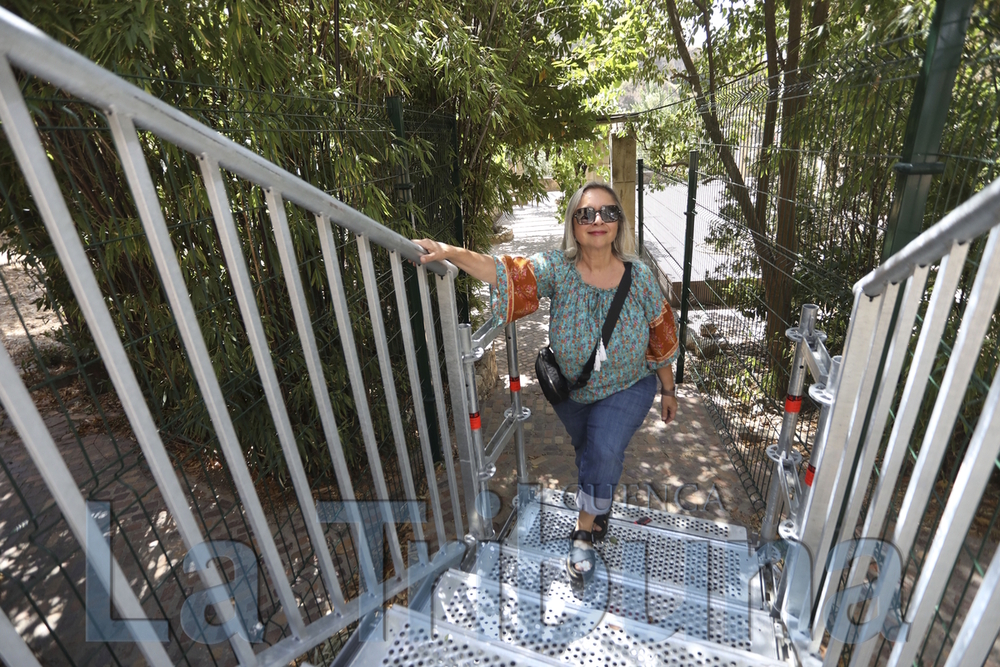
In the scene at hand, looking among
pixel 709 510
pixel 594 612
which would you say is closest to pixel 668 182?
pixel 709 510

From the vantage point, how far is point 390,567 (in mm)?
2682

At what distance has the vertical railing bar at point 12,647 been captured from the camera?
2.56 ft

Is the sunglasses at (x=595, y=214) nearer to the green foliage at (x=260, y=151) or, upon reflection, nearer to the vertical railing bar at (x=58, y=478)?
the green foliage at (x=260, y=151)

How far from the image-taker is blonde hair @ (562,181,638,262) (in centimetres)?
217

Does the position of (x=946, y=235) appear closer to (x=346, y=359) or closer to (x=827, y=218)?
(x=346, y=359)

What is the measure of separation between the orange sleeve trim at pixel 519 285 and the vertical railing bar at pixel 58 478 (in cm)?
144

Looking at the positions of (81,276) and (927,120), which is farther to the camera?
(927,120)

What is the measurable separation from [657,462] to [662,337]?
1.41 m

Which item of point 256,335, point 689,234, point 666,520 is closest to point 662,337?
point 666,520

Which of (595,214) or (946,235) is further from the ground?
(946,235)

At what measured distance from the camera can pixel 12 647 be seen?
796mm

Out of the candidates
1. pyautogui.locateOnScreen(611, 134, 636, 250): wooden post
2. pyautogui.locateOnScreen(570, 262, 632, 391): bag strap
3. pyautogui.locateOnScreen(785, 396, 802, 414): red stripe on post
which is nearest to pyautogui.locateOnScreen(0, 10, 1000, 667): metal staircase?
pyautogui.locateOnScreen(785, 396, 802, 414): red stripe on post

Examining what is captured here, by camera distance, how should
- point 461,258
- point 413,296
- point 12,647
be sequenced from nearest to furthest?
point 12,647 → point 461,258 → point 413,296

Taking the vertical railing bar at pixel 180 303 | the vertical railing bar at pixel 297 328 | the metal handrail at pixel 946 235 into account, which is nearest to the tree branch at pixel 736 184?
the metal handrail at pixel 946 235
